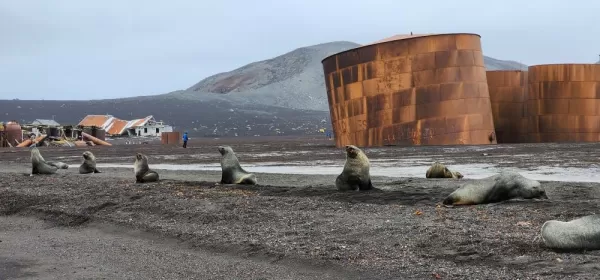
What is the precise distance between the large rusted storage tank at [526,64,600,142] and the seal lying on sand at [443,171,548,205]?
3179 centimetres

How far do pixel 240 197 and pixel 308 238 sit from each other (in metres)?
3.77

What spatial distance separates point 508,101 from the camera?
41.9 meters

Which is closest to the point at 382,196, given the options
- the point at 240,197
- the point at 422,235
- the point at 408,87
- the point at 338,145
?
the point at 240,197

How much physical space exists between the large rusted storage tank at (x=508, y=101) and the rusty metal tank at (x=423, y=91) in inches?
231

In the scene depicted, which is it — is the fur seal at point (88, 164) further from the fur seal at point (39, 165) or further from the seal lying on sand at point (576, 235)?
the seal lying on sand at point (576, 235)

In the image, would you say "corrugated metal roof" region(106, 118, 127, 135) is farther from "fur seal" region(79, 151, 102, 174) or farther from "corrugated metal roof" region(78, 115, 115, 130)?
"fur seal" region(79, 151, 102, 174)

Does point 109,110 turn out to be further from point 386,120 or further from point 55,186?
point 55,186

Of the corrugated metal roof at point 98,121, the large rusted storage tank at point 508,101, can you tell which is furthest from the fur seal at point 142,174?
the corrugated metal roof at point 98,121

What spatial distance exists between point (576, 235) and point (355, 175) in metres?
5.72

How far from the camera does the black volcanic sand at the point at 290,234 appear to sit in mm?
7004

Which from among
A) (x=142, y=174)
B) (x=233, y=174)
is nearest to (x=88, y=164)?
(x=142, y=174)

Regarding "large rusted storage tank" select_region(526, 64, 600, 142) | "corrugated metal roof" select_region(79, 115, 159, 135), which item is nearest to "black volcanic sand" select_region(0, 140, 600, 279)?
"large rusted storage tank" select_region(526, 64, 600, 142)

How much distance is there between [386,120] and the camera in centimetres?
3553

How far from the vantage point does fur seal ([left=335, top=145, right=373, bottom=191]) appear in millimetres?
12188
